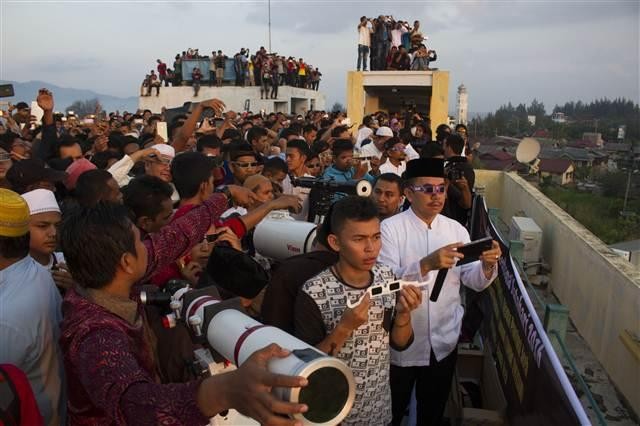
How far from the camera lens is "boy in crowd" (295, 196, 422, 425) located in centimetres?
235

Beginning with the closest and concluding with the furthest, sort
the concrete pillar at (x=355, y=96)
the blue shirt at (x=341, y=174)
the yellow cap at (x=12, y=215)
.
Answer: the yellow cap at (x=12, y=215)
the blue shirt at (x=341, y=174)
the concrete pillar at (x=355, y=96)

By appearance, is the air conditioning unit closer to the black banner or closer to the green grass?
the black banner

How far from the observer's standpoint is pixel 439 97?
1579 cm

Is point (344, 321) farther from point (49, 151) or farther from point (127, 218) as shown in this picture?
point (49, 151)

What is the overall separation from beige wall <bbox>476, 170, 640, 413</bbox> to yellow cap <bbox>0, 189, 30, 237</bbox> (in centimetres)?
409

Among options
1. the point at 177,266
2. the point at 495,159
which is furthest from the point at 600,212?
the point at 177,266

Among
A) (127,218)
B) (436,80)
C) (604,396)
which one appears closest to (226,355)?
(127,218)

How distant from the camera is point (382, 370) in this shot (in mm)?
2541

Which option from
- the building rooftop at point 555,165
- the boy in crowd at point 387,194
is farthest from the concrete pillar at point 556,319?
the building rooftop at point 555,165

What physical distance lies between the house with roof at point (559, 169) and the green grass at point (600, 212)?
546cm

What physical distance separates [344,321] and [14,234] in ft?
4.37

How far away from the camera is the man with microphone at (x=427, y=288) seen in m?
3.14

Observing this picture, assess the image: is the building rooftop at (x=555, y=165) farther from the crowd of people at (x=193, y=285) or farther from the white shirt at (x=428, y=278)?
the crowd of people at (x=193, y=285)

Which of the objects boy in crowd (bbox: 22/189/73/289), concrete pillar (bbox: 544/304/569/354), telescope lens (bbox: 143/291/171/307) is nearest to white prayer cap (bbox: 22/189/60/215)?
boy in crowd (bbox: 22/189/73/289)
